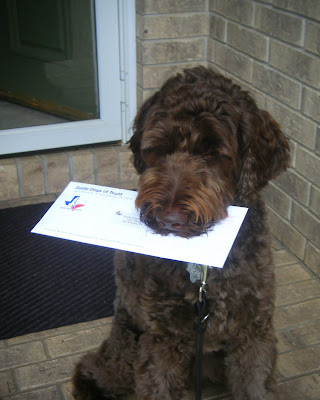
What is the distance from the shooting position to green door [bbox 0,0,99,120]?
433 centimetres

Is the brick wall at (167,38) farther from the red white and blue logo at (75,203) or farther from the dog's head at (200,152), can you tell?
the red white and blue logo at (75,203)

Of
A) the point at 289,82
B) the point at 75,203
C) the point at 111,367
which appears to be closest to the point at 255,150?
the point at 75,203

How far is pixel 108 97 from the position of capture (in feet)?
14.9

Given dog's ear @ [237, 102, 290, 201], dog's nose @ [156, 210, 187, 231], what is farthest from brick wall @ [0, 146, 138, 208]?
dog's nose @ [156, 210, 187, 231]

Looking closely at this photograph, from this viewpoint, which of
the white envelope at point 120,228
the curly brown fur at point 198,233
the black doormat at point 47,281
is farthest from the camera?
the black doormat at point 47,281

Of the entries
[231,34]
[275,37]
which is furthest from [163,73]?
[275,37]

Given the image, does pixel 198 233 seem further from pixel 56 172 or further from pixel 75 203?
pixel 56 172

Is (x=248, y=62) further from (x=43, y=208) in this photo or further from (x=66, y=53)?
(x=43, y=208)

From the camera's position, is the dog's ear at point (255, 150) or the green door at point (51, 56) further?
the green door at point (51, 56)

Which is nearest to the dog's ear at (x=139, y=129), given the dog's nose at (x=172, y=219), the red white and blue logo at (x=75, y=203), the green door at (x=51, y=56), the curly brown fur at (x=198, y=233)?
the curly brown fur at (x=198, y=233)

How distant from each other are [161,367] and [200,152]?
33.5 inches

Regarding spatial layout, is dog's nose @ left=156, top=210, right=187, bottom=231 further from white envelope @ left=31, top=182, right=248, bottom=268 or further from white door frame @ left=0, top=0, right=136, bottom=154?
white door frame @ left=0, top=0, right=136, bottom=154

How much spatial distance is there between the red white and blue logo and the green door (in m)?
2.57

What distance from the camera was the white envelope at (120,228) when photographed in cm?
189
